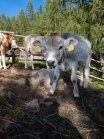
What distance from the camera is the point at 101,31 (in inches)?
431

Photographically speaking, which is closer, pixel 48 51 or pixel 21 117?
pixel 21 117

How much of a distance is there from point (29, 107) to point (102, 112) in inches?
75.1

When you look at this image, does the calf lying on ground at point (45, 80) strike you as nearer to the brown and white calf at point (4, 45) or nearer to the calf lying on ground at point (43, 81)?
the calf lying on ground at point (43, 81)

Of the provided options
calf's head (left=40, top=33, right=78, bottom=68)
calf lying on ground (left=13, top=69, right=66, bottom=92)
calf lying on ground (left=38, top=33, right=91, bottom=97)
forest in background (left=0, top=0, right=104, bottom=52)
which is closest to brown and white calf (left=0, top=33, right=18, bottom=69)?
calf lying on ground (left=13, top=69, right=66, bottom=92)

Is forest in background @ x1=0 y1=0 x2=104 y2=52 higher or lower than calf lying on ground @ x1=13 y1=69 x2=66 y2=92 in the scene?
higher

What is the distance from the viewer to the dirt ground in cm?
404

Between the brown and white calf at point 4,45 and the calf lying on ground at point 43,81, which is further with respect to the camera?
the brown and white calf at point 4,45

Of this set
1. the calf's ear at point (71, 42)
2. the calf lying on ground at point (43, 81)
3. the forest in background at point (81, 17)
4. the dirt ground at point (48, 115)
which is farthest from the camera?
the forest in background at point (81, 17)

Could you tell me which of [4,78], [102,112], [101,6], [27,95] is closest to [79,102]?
[102,112]

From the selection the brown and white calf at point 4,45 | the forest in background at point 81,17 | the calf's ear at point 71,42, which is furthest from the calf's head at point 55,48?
the forest in background at point 81,17

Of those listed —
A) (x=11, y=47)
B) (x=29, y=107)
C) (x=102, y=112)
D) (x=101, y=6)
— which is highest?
(x=101, y=6)

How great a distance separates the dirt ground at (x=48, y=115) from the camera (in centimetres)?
404

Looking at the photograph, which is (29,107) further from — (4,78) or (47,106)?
(4,78)

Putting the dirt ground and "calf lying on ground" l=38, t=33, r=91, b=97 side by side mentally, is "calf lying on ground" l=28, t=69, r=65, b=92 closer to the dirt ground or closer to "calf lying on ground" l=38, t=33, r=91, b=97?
the dirt ground
